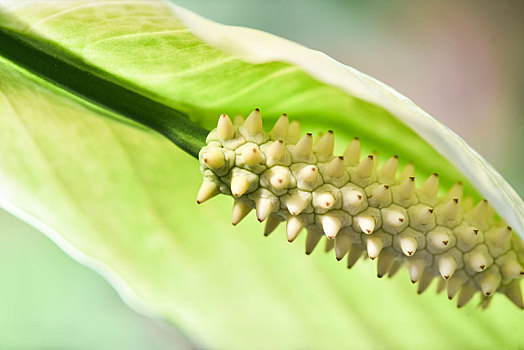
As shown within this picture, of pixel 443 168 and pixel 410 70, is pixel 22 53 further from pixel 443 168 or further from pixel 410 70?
pixel 410 70

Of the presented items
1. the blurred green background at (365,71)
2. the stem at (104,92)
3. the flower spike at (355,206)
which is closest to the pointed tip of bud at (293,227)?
the flower spike at (355,206)

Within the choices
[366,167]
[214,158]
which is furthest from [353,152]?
[214,158]


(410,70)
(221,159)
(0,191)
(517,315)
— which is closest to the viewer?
(221,159)

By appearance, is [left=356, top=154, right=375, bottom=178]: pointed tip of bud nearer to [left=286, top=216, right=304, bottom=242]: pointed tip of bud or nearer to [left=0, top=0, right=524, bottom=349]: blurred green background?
[left=286, top=216, right=304, bottom=242]: pointed tip of bud

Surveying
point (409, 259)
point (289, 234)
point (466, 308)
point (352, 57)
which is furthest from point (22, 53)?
point (352, 57)

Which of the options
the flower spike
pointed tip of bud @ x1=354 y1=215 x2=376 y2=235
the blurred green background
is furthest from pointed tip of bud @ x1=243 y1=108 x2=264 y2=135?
the blurred green background

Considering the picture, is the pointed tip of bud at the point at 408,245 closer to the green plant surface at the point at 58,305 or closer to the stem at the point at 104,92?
the stem at the point at 104,92
